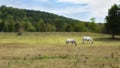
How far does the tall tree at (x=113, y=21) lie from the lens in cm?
8406

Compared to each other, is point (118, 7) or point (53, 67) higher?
point (118, 7)

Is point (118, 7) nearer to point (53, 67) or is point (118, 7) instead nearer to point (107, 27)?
point (107, 27)

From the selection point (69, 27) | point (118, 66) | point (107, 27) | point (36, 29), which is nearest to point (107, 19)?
point (107, 27)

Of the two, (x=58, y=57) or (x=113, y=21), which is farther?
(x=113, y=21)

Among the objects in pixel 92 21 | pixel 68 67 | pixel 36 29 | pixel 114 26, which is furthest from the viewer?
pixel 36 29

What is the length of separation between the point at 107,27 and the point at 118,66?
66.7 m

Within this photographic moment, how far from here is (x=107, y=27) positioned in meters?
85.9

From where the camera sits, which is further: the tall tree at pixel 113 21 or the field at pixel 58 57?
the tall tree at pixel 113 21

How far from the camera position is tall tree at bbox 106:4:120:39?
84062 millimetres

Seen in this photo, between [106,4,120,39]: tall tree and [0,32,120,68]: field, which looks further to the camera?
[106,4,120,39]: tall tree

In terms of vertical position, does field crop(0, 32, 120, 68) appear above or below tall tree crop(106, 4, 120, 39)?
below

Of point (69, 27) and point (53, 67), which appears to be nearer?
point (53, 67)

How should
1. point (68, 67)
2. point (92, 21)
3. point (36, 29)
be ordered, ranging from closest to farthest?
point (68, 67), point (92, 21), point (36, 29)

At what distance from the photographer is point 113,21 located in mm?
85312
